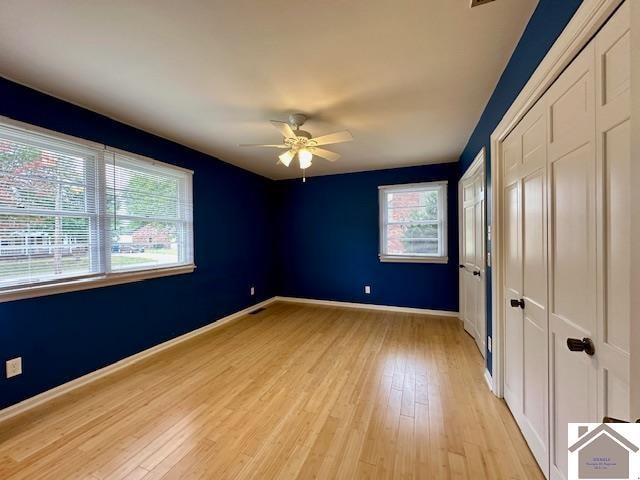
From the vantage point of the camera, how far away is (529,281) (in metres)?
1.58

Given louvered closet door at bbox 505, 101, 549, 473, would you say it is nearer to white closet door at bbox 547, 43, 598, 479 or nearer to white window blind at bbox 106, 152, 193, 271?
white closet door at bbox 547, 43, 598, 479

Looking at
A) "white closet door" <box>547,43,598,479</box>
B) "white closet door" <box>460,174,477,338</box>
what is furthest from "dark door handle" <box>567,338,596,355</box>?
"white closet door" <box>460,174,477,338</box>

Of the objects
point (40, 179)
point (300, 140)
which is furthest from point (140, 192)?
point (300, 140)

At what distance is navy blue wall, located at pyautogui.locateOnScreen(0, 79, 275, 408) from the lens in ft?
6.68

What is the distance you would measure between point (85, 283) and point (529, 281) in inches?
136

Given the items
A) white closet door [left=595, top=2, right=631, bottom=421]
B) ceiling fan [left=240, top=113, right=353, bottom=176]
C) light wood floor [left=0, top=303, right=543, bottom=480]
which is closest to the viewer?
white closet door [left=595, top=2, right=631, bottom=421]

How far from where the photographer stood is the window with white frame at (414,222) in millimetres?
4246

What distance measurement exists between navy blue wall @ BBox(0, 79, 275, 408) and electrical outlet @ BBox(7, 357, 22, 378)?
0.04 meters

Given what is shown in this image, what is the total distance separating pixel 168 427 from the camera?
1817 mm

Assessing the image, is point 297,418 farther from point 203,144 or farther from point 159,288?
point 203,144

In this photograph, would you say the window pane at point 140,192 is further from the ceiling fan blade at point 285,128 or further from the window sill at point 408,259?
the window sill at point 408,259

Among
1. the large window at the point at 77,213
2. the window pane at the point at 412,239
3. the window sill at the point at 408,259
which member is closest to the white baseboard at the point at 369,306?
the window sill at the point at 408,259

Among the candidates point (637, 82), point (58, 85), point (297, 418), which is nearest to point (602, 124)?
point (637, 82)

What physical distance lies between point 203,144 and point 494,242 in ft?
11.1
